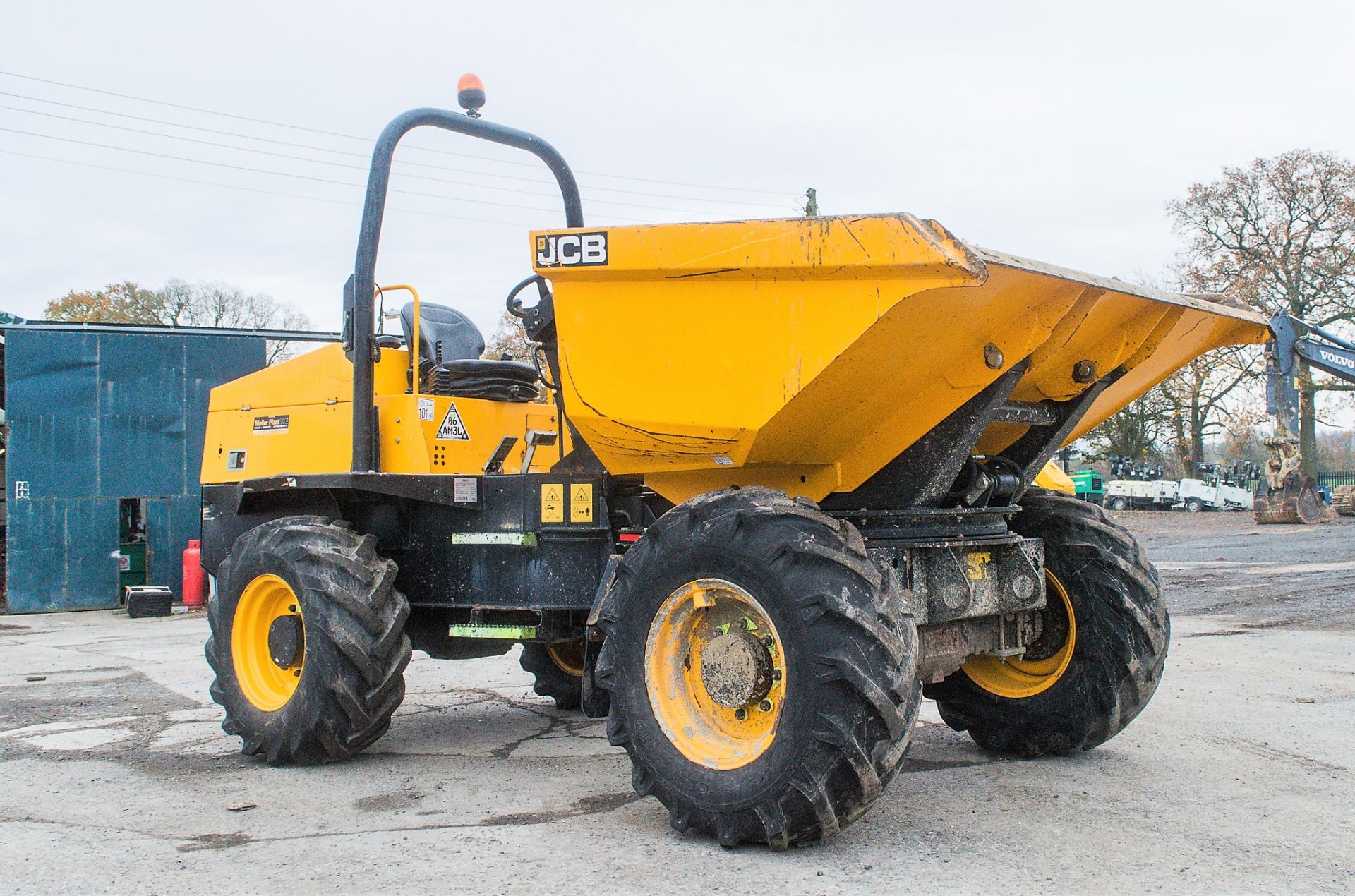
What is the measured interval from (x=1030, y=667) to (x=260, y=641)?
3.86m

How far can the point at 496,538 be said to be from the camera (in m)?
5.68

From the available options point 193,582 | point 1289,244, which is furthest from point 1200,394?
point 193,582

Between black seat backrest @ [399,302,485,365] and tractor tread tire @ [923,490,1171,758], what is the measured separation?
314 centimetres

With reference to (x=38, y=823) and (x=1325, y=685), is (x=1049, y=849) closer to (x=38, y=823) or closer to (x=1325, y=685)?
(x=38, y=823)

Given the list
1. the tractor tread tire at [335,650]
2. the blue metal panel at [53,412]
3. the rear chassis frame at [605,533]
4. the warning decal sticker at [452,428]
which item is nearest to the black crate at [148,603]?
the blue metal panel at [53,412]

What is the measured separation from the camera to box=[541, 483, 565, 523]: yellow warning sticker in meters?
5.50

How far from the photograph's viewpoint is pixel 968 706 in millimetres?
5625

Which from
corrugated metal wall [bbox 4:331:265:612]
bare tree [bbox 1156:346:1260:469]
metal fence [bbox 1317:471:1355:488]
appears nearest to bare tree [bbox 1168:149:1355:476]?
bare tree [bbox 1156:346:1260:469]

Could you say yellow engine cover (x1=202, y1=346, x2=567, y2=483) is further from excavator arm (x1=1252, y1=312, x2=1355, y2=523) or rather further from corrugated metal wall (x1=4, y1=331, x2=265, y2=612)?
excavator arm (x1=1252, y1=312, x2=1355, y2=523)

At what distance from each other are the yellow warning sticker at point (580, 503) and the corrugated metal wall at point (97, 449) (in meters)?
11.9

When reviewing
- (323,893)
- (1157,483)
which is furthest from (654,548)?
(1157,483)

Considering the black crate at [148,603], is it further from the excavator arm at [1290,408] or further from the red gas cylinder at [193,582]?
the excavator arm at [1290,408]

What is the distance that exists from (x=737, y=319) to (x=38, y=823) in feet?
10.8

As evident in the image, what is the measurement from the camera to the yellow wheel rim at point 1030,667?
17.6 ft
